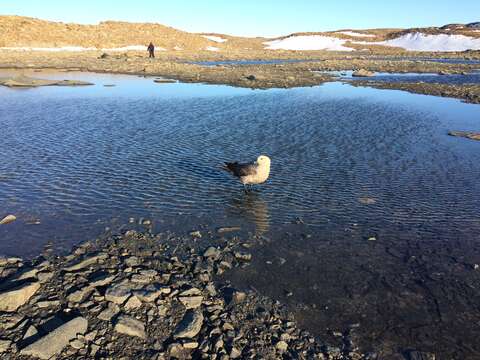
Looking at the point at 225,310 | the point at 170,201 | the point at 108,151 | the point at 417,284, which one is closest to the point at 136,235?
the point at 170,201

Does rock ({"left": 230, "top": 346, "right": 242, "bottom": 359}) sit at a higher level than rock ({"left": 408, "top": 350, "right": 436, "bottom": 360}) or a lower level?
higher

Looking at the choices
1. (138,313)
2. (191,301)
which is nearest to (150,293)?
(138,313)

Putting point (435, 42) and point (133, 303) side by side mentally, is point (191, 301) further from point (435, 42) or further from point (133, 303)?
point (435, 42)

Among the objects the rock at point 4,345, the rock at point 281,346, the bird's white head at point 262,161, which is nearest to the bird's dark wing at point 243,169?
the bird's white head at point 262,161

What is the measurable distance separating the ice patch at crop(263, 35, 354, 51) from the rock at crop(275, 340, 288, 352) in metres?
135

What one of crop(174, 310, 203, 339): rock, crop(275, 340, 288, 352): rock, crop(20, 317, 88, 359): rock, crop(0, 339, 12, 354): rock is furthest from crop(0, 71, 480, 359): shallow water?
crop(0, 339, 12, 354): rock

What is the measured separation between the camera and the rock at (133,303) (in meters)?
7.11

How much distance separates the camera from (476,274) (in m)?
8.80

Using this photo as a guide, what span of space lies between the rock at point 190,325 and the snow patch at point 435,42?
136 m

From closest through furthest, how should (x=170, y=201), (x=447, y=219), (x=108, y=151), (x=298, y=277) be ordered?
(x=298, y=277)
(x=447, y=219)
(x=170, y=201)
(x=108, y=151)

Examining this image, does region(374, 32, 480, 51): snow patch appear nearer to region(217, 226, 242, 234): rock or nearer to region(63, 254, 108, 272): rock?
region(217, 226, 242, 234): rock

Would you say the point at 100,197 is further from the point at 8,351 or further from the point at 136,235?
the point at 8,351

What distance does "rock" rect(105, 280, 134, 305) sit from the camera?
285 inches

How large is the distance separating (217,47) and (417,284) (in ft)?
383
